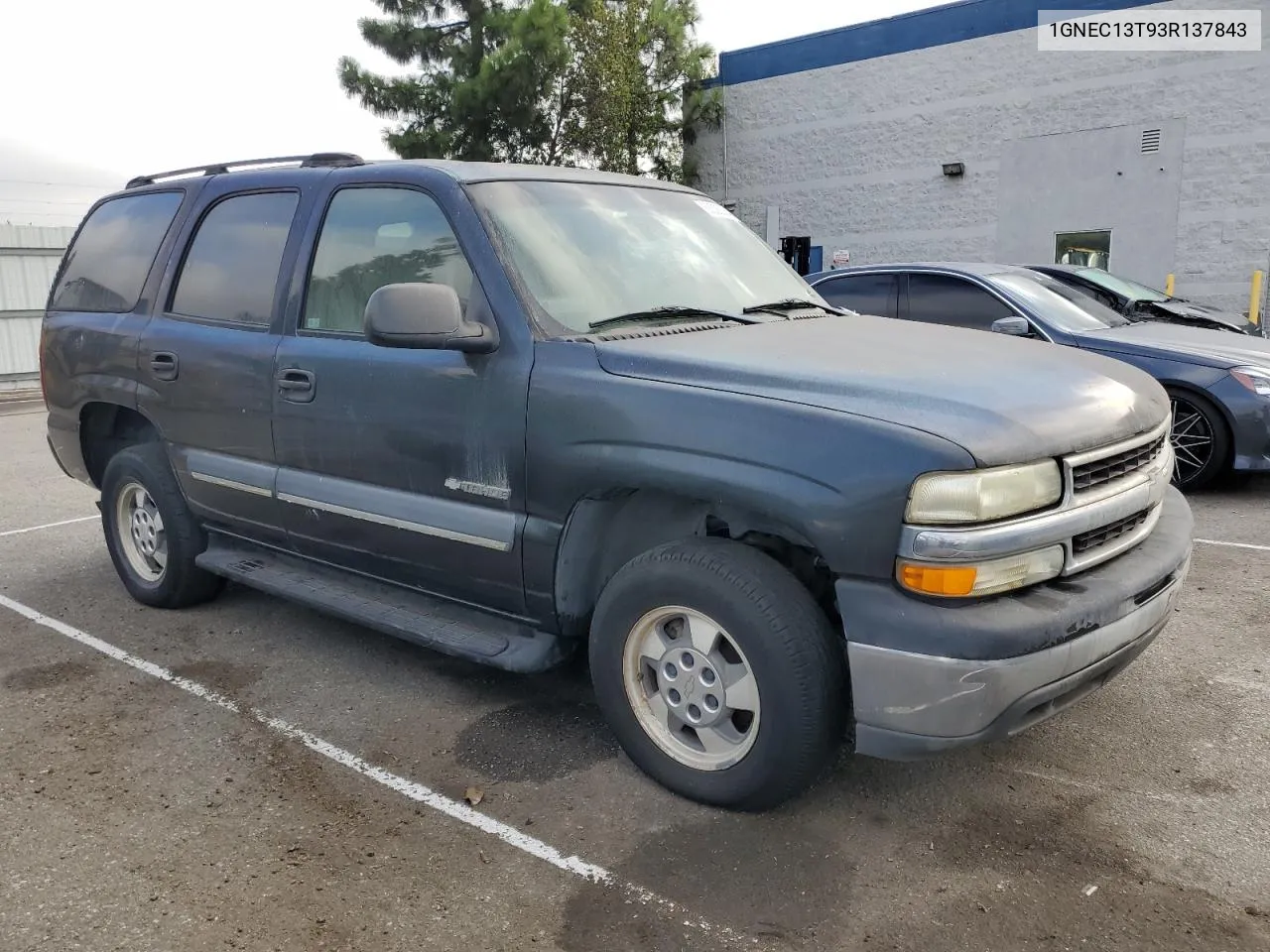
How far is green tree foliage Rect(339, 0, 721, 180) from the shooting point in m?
20.8

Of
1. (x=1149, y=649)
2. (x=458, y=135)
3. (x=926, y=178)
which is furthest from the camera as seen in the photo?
(x=458, y=135)

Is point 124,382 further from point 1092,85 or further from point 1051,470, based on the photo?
point 1092,85

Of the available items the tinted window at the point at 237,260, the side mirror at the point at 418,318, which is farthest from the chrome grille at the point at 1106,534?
the tinted window at the point at 237,260

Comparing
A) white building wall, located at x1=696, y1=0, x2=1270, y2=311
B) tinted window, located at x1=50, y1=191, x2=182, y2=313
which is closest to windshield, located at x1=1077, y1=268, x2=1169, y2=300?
tinted window, located at x1=50, y1=191, x2=182, y2=313

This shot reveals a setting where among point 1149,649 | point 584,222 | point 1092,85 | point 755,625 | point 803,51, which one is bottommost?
point 1149,649

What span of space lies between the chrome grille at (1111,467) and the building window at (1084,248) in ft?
49.7

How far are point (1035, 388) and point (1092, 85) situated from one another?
16.1 meters

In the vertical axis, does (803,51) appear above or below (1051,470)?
above

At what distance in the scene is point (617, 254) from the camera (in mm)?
3588

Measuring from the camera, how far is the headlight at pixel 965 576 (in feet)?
8.15

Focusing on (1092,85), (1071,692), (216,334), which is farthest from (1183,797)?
(1092,85)

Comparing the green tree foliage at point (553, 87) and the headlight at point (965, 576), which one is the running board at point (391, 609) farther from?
the green tree foliage at point (553, 87)

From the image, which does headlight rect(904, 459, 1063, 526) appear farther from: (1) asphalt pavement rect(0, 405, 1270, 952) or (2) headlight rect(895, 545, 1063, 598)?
Answer: (1) asphalt pavement rect(0, 405, 1270, 952)

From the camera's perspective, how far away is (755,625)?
269 centimetres
